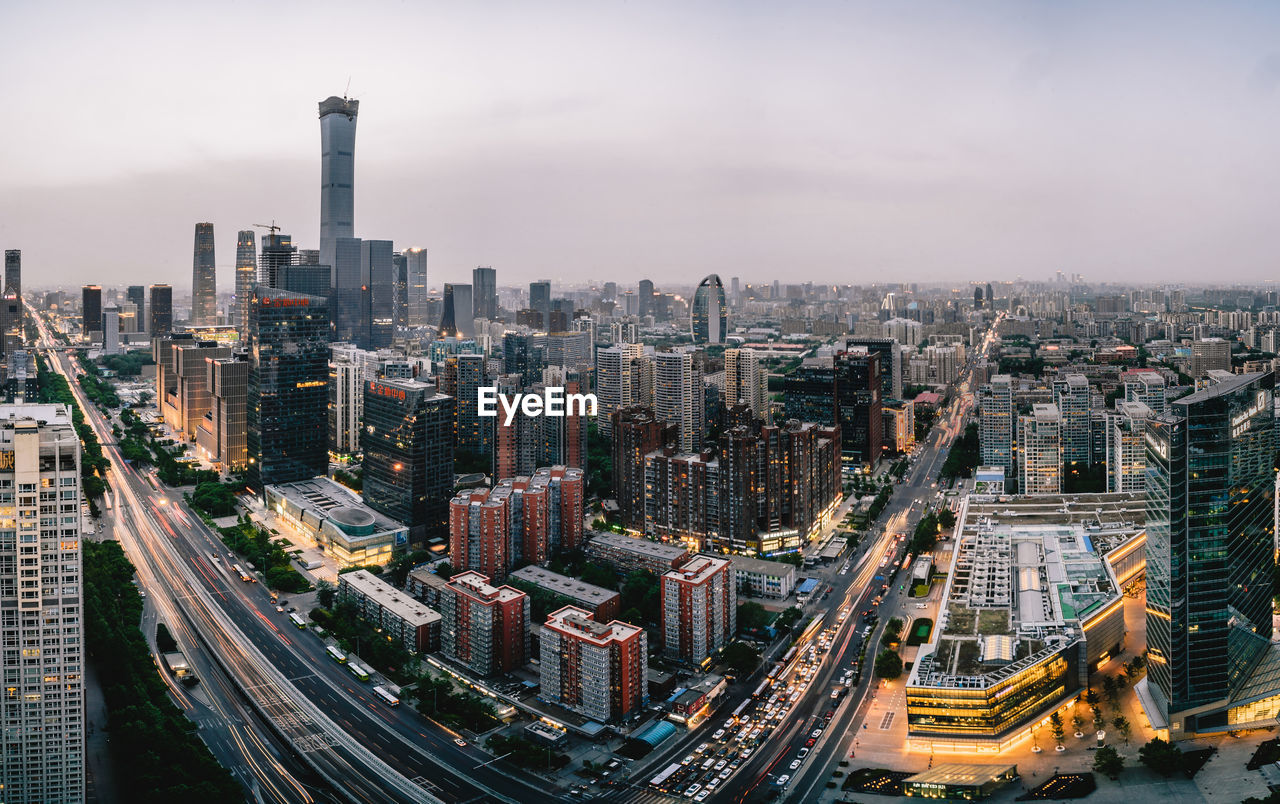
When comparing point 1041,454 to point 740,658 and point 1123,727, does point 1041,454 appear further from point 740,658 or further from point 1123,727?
point 740,658

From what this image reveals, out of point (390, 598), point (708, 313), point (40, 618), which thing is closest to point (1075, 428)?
point (390, 598)

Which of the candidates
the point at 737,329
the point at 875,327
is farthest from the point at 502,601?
the point at 737,329

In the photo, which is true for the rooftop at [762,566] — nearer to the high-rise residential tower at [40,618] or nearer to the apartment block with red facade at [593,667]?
the apartment block with red facade at [593,667]

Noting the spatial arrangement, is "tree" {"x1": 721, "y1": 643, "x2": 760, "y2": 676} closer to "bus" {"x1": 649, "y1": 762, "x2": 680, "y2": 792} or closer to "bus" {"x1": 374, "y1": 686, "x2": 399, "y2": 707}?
"bus" {"x1": 649, "y1": 762, "x2": 680, "y2": 792}

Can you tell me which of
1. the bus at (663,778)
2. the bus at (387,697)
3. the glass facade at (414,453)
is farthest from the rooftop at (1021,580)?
the glass facade at (414,453)

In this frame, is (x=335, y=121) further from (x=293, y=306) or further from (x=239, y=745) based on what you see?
(x=239, y=745)
